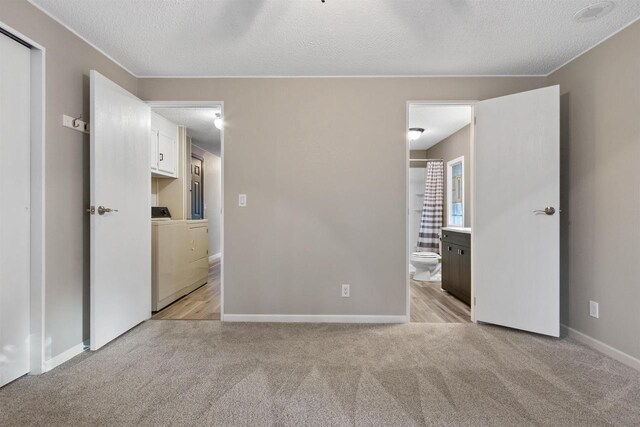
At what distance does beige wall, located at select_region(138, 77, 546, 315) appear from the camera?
2.89 metres

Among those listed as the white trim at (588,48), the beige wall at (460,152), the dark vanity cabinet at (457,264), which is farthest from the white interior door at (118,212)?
the beige wall at (460,152)

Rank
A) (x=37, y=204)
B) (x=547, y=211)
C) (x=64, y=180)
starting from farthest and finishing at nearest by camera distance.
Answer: (x=547, y=211) < (x=64, y=180) < (x=37, y=204)

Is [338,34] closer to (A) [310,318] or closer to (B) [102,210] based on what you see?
(B) [102,210]

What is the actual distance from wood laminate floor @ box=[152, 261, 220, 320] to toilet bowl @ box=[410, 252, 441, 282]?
281cm

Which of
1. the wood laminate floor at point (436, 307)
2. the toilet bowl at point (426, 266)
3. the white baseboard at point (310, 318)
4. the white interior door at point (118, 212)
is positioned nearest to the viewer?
the white interior door at point (118, 212)

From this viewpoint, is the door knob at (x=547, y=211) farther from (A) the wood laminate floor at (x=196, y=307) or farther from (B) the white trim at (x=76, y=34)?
(B) the white trim at (x=76, y=34)

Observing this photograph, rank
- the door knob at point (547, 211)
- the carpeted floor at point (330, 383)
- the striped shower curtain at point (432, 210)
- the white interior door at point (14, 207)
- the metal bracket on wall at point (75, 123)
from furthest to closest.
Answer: the striped shower curtain at point (432, 210) → the door knob at point (547, 211) → the metal bracket on wall at point (75, 123) → the white interior door at point (14, 207) → the carpeted floor at point (330, 383)

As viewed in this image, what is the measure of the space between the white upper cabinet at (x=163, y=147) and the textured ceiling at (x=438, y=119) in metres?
2.94

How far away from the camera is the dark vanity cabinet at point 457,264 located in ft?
11.1

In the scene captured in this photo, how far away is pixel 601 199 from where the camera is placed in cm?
231

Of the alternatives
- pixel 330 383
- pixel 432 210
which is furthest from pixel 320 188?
pixel 432 210

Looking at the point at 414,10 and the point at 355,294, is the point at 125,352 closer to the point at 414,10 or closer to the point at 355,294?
the point at 355,294

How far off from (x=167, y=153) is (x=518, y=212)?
3922mm

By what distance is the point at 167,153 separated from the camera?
396 cm
